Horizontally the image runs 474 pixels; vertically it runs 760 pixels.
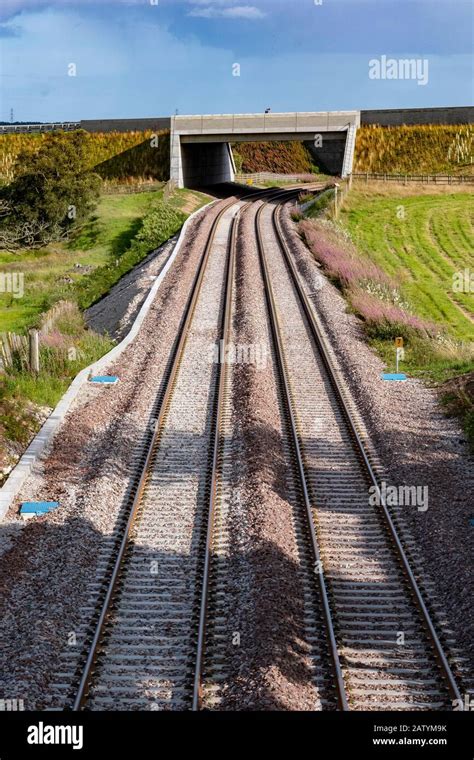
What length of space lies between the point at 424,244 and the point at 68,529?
38.6m

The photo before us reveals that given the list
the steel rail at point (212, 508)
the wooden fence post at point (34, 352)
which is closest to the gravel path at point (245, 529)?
the steel rail at point (212, 508)

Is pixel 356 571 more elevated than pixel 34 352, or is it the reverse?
pixel 34 352

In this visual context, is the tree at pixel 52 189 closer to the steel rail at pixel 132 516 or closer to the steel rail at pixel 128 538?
the steel rail at pixel 132 516

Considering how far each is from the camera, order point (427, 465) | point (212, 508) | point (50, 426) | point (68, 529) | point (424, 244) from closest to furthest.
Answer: point (68, 529)
point (212, 508)
point (427, 465)
point (50, 426)
point (424, 244)

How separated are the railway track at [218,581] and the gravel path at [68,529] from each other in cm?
31

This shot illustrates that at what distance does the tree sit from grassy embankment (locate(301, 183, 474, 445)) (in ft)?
50.9

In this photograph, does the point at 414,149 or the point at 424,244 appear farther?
the point at 414,149

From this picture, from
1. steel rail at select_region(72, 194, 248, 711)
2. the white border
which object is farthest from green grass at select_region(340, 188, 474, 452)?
the white border

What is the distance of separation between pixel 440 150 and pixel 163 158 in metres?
22.2

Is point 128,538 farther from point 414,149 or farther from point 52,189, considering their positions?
point 414,149

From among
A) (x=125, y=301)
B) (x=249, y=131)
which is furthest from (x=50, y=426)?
(x=249, y=131)

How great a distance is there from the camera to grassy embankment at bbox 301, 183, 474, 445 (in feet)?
83.5

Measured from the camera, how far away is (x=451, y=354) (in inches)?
1007

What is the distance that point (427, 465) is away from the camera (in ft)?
55.2
